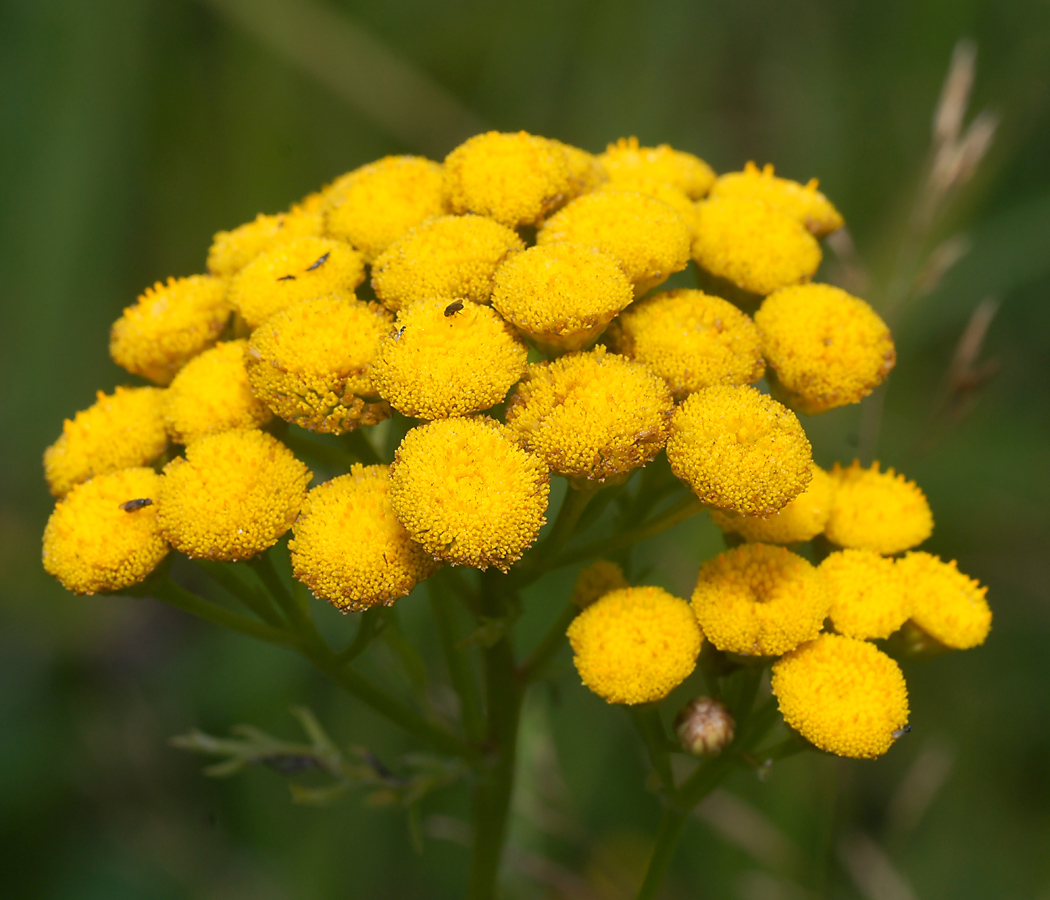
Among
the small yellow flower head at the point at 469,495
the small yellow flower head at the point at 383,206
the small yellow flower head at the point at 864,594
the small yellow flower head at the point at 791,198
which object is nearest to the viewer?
the small yellow flower head at the point at 469,495

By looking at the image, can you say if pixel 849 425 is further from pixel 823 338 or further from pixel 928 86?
pixel 823 338

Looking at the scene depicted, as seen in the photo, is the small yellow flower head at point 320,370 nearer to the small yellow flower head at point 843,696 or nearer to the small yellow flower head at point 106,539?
the small yellow flower head at point 106,539

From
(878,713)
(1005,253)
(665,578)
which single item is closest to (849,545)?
(878,713)

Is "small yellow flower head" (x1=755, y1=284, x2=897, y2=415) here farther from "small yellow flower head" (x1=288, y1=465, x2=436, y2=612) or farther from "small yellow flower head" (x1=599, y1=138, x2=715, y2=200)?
"small yellow flower head" (x1=288, y1=465, x2=436, y2=612)

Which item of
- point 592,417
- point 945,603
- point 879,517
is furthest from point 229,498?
point 945,603

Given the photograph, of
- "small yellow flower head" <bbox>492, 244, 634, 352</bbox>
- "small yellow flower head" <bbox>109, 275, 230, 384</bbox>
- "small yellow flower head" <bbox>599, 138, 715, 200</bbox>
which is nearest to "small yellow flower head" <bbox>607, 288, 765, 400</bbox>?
"small yellow flower head" <bbox>492, 244, 634, 352</bbox>

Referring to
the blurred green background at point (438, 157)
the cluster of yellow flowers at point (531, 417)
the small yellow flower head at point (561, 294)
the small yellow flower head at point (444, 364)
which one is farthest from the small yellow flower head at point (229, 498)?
the blurred green background at point (438, 157)
